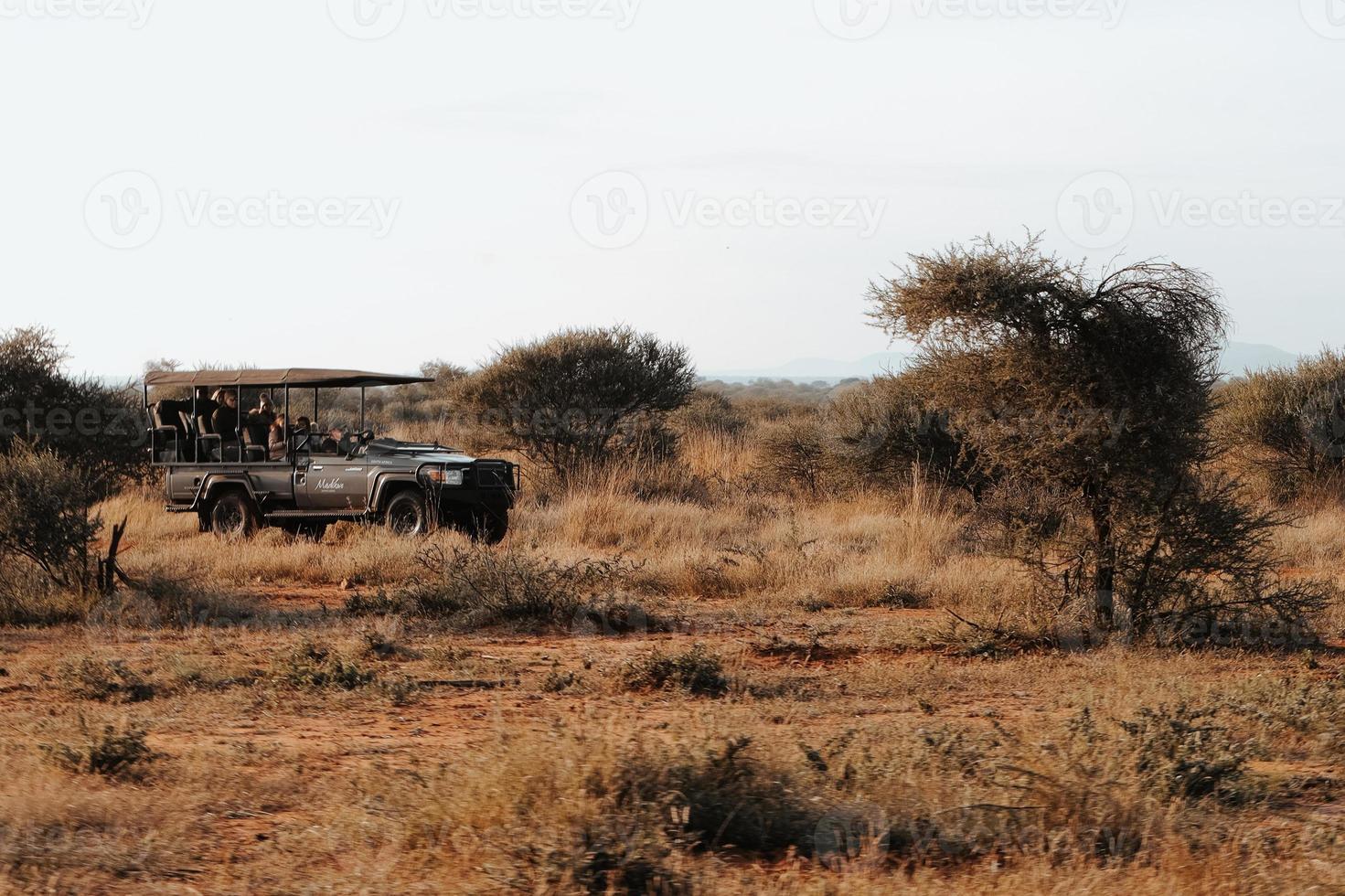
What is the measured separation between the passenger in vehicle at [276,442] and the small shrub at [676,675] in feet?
26.1

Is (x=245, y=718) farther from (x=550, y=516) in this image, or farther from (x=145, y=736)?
(x=550, y=516)

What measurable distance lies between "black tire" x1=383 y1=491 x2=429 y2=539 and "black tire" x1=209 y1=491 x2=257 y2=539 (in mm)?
1794

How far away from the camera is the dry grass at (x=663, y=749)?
4.78 metres

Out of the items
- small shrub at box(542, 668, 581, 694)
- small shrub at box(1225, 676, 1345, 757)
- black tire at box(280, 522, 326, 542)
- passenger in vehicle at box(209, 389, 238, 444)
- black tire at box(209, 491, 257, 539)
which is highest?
passenger in vehicle at box(209, 389, 238, 444)

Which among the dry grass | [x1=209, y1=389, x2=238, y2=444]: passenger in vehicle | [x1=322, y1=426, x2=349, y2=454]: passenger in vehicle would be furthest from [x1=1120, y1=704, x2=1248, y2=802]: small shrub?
[x1=209, y1=389, x2=238, y2=444]: passenger in vehicle

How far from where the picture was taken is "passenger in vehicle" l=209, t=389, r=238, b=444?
1524 cm

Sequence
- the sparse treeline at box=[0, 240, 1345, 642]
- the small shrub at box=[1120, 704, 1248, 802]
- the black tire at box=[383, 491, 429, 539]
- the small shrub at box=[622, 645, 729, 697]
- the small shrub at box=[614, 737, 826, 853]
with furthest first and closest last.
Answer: the black tire at box=[383, 491, 429, 539], the sparse treeline at box=[0, 240, 1345, 642], the small shrub at box=[622, 645, 729, 697], the small shrub at box=[1120, 704, 1248, 802], the small shrub at box=[614, 737, 826, 853]

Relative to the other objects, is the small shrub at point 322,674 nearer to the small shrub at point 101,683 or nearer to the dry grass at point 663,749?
the dry grass at point 663,749

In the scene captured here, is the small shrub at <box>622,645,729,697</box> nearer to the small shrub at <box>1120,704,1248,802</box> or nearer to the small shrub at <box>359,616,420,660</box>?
the small shrub at <box>359,616,420,660</box>

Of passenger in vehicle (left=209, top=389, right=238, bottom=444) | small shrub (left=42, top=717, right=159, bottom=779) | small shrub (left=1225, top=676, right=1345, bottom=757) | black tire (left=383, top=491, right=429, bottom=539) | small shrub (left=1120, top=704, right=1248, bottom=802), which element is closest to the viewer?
small shrub (left=1120, top=704, right=1248, bottom=802)

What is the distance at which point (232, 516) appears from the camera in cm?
1518

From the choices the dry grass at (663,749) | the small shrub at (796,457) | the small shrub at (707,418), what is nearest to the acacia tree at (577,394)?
the small shrub at (796,457)

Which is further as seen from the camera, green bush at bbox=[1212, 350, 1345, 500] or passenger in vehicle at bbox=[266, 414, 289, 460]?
green bush at bbox=[1212, 350, 1345, 500]

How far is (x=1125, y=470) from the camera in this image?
928 cm
